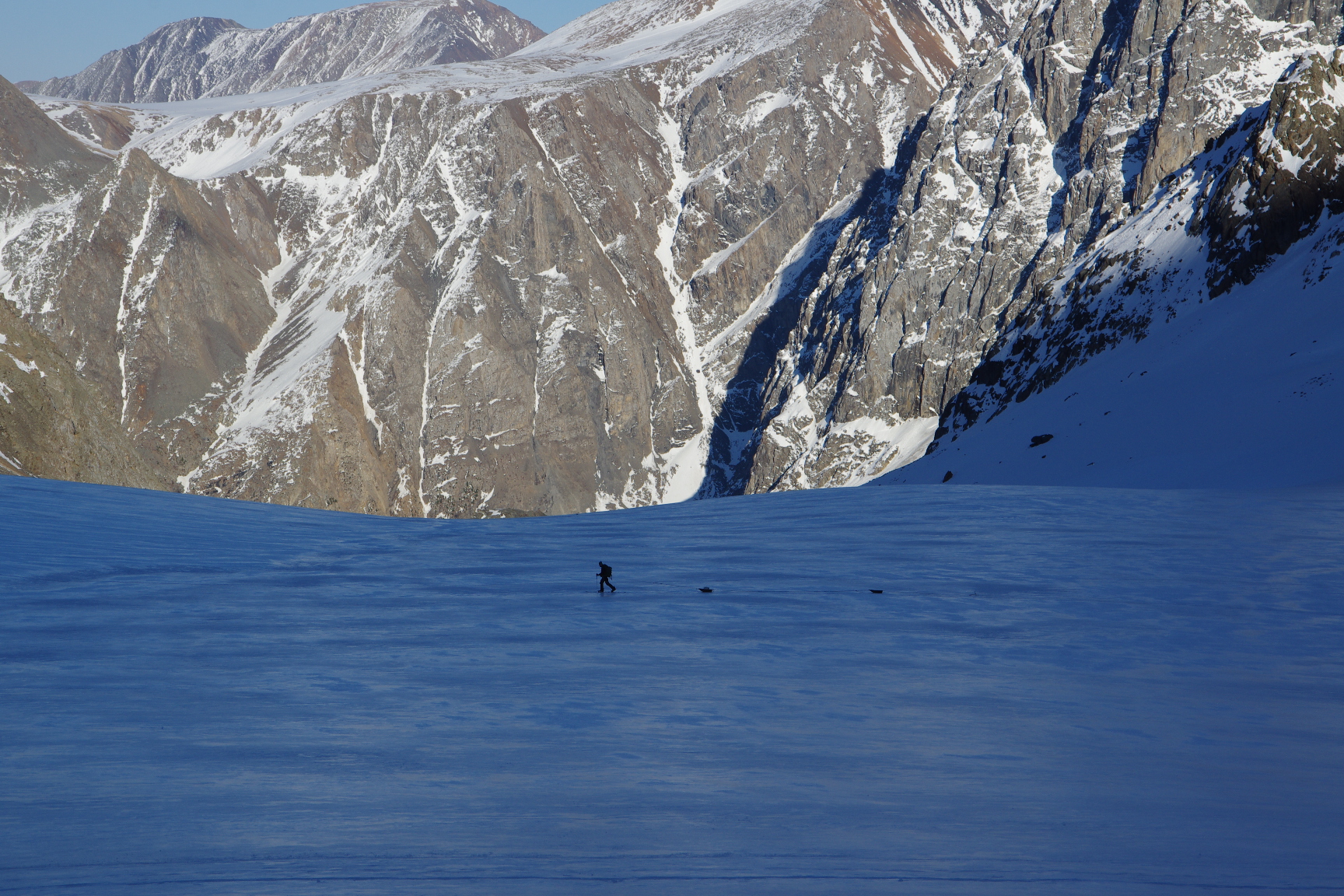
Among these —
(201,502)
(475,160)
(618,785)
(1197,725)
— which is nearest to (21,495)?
(201,502)

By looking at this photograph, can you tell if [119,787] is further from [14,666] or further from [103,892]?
[14,666]

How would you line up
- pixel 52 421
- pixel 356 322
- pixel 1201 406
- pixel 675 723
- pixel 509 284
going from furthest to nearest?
pixel 509 284
pixel 356 322
pixel 1201 406
pixel 52 421
pixel 675 723

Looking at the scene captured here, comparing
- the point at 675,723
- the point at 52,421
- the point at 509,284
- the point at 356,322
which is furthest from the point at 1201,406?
the point at 509,284

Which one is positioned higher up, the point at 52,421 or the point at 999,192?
the point at 999,192

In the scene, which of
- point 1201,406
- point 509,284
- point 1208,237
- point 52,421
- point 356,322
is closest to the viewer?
point 52,421

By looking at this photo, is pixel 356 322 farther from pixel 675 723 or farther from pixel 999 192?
pixel 675 723

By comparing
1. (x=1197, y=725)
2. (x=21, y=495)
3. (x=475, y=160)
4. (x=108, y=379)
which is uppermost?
(x=475, y=160)

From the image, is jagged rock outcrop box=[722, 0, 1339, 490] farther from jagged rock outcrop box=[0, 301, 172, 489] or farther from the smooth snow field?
the smooth snow field
